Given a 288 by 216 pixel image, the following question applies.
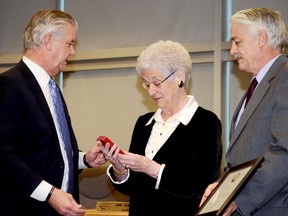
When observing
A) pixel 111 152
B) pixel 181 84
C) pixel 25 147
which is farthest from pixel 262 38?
pixel 25 147

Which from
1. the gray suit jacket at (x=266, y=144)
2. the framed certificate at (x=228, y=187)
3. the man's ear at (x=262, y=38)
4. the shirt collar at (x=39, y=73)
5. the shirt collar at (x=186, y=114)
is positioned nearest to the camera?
the framed certificate at (x=228, y=187)

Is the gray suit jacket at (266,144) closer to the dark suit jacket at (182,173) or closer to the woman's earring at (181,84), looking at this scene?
the dark suit jacket at (182,173)

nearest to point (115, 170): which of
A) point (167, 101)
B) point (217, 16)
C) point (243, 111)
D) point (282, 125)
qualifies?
point (167, 101)

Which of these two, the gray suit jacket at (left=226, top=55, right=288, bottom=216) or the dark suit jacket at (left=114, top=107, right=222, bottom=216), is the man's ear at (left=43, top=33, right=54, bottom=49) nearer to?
the dark suit jacket at (left=114, top=107, right=222, bottom=216)

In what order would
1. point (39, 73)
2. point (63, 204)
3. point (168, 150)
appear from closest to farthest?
point (63, 204), point (39, 73), point (168, 150)

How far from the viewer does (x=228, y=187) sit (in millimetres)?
2033

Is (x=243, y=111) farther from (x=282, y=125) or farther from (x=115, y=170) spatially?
(x=115, y=170)

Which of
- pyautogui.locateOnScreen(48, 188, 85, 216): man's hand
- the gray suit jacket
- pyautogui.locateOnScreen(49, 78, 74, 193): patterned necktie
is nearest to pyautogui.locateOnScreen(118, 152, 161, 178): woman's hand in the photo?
pyautogui.locateOnScreen(49, 78, 74, 193): patterned necktie

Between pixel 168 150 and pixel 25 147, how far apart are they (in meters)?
0.75

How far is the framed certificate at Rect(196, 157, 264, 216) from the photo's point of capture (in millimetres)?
1963

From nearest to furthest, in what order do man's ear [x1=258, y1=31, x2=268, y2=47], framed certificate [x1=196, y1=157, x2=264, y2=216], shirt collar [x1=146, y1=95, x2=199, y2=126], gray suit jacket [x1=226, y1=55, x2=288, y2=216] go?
framed certificate [x1=196, y1=157, x2=264, y2=216] → gray suit jacket [x1=226, y1=55, x2=288, y2=216] → man's ear [x1=258, y1=31, x2=268, y2=47] → shirt collar [x1=146, y1=95, x2=199, y2=126]

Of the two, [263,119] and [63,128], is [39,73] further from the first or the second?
[263,119]

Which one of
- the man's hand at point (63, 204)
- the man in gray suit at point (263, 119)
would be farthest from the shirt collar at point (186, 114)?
the man's hand at point (63, 204)

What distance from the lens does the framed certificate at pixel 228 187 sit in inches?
77.3
